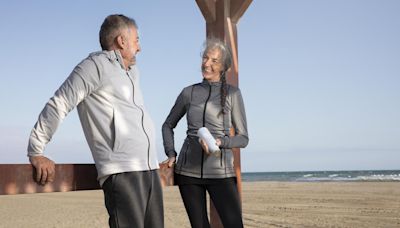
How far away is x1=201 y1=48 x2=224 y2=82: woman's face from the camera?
2.18 meters

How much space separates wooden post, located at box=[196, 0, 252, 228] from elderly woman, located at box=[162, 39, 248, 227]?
51cm

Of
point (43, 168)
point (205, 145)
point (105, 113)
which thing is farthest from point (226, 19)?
point (43, 168)

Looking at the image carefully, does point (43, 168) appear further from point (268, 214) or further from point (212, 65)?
point (268, 214)

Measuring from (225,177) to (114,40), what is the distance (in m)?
0.79

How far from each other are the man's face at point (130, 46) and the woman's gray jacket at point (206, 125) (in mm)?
547

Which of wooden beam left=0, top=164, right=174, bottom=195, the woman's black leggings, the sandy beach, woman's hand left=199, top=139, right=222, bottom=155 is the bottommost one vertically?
the sandy beach

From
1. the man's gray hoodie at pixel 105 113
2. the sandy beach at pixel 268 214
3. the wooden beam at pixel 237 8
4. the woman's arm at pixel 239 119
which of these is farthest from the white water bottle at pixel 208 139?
the sandy beach at pixel 268 214

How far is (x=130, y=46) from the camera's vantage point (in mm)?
1645

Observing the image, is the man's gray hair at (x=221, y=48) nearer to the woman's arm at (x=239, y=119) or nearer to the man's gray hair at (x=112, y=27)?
the woman's arm at (x=239, y=119)

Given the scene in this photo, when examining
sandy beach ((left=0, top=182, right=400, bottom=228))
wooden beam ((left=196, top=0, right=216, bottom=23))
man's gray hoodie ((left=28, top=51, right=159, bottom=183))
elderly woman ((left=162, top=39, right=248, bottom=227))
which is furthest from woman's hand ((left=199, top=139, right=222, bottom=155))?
sandy beach ((left=0, top=182, right=400, bottom=228))

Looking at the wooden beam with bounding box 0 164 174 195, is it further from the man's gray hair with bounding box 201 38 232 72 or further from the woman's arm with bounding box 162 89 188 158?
the man's gray hair with bounding box 201 38 232 72

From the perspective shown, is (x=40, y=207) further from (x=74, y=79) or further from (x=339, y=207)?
(x=74, y=79)

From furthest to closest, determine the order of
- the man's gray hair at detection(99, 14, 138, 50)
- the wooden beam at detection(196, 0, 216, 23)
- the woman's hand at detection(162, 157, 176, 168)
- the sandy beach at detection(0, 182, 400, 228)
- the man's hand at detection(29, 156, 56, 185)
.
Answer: the sandy beach at detection(0, 182, 400, 228), the wooden beam at detection(196, 0, 216, 23), the woman's hand at detection(162, 157, 176, 168), the man's gray hair at detection(99, 14, 138, 50), the man's hand at detection(29, 156, 56, 185)

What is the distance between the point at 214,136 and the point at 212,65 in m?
0.32
